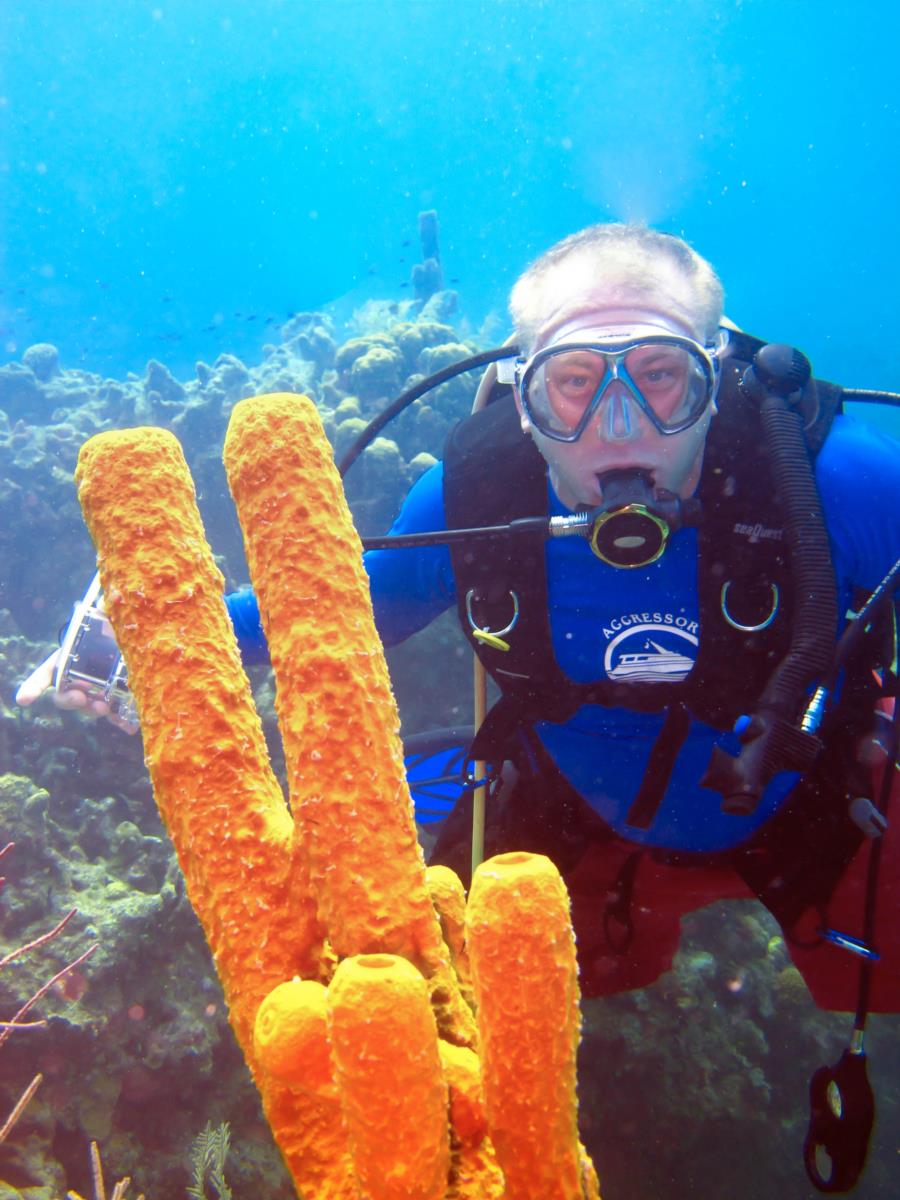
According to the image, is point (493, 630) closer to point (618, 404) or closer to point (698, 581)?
point (698, 581)

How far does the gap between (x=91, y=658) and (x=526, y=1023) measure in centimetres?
458

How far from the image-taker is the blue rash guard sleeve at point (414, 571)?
11.1 feet

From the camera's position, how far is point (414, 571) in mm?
3480

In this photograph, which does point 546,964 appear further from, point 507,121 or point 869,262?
point 507,121

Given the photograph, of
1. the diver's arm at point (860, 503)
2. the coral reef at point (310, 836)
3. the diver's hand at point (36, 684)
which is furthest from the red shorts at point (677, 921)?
the diver's hand at point (36, 684)

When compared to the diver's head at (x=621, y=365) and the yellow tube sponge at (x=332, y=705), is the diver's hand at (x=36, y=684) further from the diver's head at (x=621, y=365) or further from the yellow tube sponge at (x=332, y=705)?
the yellow tube sponge at (x=332, y=705)

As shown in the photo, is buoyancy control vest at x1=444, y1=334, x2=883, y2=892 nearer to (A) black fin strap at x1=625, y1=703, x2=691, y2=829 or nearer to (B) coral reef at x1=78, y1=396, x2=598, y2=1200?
(A) black fin strap at x1=625, y1=703, x2=691, y2=829

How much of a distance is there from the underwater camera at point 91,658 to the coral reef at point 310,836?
11.9ft

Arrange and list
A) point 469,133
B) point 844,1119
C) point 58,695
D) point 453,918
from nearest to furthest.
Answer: point 453,918 < point 844,1119 < point 58,695 < point 469,133

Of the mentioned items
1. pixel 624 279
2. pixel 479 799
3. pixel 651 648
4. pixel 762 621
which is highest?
pixel 624 279

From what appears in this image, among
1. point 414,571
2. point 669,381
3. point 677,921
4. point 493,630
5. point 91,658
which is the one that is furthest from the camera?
point 91,658

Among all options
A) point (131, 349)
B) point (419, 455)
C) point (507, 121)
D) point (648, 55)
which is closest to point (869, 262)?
point (648, 55)

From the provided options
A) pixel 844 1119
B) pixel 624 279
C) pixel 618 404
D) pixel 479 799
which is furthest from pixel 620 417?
pixel 844 1119

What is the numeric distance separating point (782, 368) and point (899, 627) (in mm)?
1298
